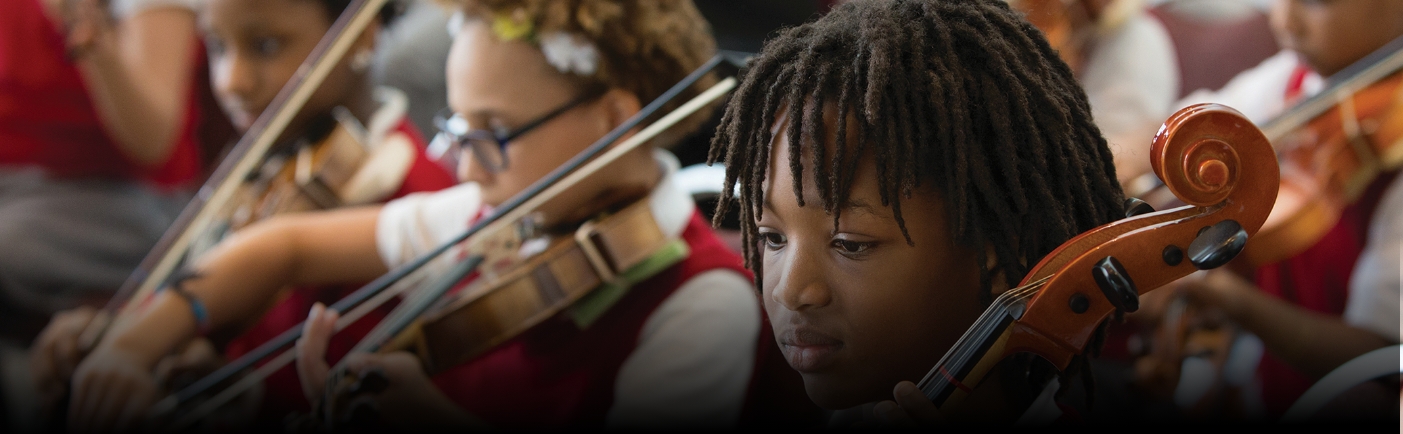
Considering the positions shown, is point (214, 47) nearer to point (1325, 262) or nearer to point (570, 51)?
point (570, 51)

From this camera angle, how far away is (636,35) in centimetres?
104

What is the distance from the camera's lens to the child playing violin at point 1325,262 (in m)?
1.10

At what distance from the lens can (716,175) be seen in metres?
1.07

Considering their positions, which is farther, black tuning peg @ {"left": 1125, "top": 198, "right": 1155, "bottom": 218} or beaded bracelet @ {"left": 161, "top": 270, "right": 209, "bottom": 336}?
beaded bracelet @ {"left": 161, "top": 270, "right": 209, "bottom": 336}

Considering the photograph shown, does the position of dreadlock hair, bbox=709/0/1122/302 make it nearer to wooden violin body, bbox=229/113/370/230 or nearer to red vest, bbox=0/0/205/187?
wooden violin body, bbox=229/113/370/230

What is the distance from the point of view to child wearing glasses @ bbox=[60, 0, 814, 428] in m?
0.99

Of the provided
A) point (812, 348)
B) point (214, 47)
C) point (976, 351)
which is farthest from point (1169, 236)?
point (214, 47)

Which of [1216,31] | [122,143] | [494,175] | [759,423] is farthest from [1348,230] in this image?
[122,143]

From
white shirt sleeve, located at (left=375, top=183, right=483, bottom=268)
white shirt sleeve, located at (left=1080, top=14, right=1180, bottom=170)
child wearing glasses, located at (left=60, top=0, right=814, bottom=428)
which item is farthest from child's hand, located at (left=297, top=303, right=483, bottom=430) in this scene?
white shirt sleeve, located at (left=1080, top=14, right=1180, bottom=170)

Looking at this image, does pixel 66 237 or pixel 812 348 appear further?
pixel 66 237

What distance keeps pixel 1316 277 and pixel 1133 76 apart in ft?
1.08

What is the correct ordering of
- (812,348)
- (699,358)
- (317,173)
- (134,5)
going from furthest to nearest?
(134,5) → (317,173) → (699,358) → (812,348)

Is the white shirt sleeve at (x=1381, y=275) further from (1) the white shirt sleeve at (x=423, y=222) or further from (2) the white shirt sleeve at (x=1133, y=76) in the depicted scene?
(1) the white shirt sleeve at (x=423, y=222)

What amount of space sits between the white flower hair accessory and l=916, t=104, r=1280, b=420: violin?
56cm
